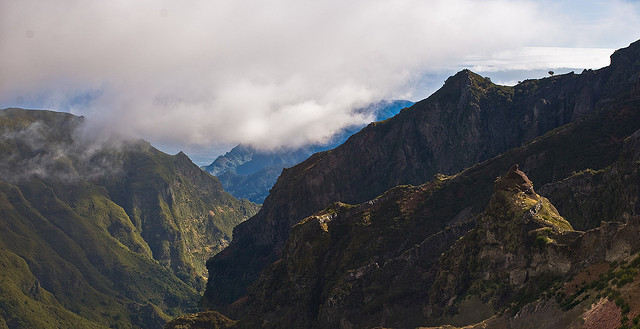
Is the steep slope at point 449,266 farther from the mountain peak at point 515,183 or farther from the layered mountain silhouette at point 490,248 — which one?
the layered mountain silhouette at point 490,248

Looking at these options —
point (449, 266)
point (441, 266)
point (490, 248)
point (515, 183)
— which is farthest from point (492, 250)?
point (441, 266)

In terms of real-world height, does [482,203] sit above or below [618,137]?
below

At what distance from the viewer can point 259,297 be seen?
199250 mm

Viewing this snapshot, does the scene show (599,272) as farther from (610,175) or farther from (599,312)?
(610,175)

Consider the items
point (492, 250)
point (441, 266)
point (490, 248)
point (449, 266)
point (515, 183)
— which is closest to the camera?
point (492, 250)

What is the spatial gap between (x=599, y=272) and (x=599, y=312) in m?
10.1

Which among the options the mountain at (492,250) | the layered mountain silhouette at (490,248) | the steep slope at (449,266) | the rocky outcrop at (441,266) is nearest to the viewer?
the steep slope at (449,266)

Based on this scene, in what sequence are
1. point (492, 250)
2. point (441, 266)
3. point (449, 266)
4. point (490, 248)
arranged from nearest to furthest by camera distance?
point (492, 250), point (490, 248), point (449, 266), point (441, 266)

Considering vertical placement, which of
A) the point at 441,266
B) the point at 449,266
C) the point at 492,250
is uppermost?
the point at 492,250

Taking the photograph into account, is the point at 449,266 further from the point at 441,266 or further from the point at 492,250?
the point at 492,250

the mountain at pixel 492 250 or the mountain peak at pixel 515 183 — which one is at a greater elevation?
the mountain peak at pixel 515 183

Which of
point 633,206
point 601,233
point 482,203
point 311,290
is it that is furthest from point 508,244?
point 311,290

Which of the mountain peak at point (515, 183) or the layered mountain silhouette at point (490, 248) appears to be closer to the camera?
the layered mountain silhouette at point (490, 248)

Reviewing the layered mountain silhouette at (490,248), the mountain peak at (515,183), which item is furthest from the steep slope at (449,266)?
the layered mountain silhouette at (490,248)
